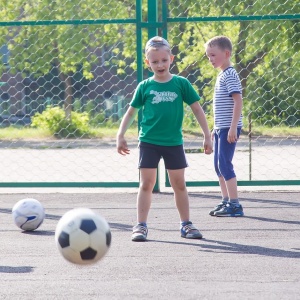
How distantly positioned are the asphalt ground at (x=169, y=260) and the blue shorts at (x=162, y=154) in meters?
0.57

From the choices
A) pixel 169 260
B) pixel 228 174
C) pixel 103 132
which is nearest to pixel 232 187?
pixel 228 174

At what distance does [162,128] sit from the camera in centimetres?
648

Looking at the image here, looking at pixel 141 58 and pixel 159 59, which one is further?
pixel 141 58

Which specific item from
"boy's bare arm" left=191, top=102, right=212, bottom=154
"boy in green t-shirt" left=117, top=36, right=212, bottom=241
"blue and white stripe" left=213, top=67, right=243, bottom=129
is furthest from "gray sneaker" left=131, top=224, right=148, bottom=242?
"blue and white stripe" left=213, top=67, right=243, bottom=129

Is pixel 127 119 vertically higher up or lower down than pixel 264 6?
lower down

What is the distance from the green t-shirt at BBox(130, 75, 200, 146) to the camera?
6.45 meters

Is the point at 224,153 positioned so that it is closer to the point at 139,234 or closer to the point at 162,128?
the point at 162,128

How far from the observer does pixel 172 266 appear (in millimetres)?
5340

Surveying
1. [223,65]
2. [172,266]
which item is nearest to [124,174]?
[223,65]

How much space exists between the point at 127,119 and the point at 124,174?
5.50 metres

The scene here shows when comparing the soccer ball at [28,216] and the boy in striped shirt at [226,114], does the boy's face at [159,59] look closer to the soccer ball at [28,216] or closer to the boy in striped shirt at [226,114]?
the boy in striped shirt at [226,114]

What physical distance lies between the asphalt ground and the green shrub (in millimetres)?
10759

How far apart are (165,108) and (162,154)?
0.37 m

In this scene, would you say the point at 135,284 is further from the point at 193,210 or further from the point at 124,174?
the point at 124,174
